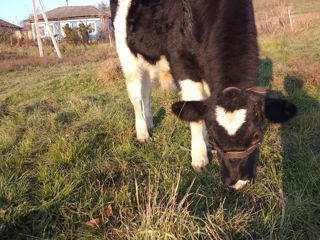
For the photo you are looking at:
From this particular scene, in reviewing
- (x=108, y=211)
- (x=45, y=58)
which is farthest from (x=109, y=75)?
(x=45, y=58)

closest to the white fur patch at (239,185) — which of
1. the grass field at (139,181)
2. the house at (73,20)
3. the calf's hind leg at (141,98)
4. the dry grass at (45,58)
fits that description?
the grass field at (139,181)

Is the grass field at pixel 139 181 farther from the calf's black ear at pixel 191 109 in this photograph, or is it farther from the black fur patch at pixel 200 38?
the black fur patch at pixel 200 38

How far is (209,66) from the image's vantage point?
245 cm

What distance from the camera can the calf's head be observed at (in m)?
1.93

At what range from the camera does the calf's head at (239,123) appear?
6.33 ft

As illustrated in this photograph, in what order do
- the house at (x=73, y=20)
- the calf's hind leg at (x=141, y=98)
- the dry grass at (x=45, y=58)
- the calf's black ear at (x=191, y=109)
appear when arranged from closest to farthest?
the calf's black ear at (x=191, y=109)
the calf's hind leg at (x=141, y=98)
the dry grass at (x=45, y=58)
the house at (x=73, y=20)

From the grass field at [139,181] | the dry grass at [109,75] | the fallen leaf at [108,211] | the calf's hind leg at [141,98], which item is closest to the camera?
the grass field at [139,181]

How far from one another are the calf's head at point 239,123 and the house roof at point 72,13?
34.9 m

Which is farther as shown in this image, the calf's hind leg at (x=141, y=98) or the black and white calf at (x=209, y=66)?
the calf's hind leg at (x=141, y=98)

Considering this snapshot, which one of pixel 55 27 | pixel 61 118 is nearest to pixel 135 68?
pixel 61 118

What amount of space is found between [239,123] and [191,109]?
1.54 ft

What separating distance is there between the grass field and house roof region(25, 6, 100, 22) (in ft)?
108

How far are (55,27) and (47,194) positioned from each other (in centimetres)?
3918

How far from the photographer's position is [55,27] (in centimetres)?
3606
